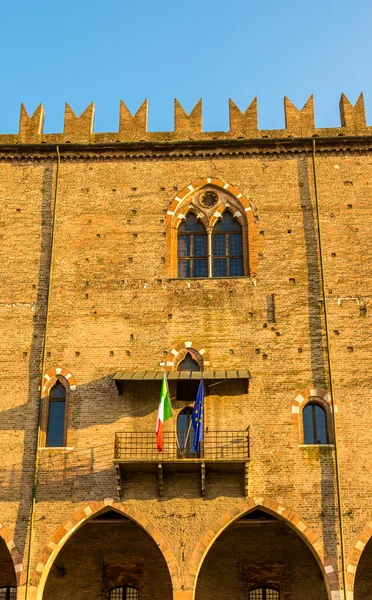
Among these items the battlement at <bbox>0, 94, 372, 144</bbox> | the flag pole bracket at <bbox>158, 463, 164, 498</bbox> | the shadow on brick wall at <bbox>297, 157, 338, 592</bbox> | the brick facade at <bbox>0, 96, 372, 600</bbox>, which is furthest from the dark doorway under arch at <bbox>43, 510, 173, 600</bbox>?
the battlement at <bbox>0, 94, 372, 144</bbox>

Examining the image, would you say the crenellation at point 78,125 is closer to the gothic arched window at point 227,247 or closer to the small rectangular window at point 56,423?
the gothic arched window at point 227,247

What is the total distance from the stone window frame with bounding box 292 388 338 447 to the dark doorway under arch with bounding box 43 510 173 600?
526cm

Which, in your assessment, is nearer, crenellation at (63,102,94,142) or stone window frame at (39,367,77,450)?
stone window frame at (39,367,77,450)

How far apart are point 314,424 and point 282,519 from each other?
2.53 meters

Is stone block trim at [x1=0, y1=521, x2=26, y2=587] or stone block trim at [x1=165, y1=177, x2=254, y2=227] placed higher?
stone block trim at [x1=165, y1=177, x2=254, y2=227]

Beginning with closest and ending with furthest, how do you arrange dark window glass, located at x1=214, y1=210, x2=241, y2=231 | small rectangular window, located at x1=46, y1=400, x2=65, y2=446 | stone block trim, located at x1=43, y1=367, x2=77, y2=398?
small rectangular window, located at x1=46, y1=400, x2=65, y2=446 → stone block trim, located at x1=43, y1=367, x2=77, y2=398 → dark window glass, located at x1=214, y1=210, x2=241, y2=231

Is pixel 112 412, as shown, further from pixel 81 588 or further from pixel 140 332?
pixel 81 588

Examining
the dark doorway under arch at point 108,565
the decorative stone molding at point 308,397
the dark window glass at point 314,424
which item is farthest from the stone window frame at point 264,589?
the decorative stone molding at point 308,397

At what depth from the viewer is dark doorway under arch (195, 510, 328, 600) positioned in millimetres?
20750

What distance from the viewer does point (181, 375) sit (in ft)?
65.8

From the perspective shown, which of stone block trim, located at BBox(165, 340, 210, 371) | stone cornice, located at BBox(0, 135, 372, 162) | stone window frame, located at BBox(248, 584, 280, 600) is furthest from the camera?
stone cornice, located at BBox(0, 135, 372, 162)

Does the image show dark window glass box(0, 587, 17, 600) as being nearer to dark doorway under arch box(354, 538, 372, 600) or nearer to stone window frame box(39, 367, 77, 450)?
stone window frame box(39, 367, 77, 450)

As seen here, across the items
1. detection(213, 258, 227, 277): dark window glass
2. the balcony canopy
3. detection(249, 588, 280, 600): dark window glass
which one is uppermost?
detection(213, 258, 227, 277): dark window glass

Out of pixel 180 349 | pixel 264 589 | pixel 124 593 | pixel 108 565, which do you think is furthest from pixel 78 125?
pixel 264 589
